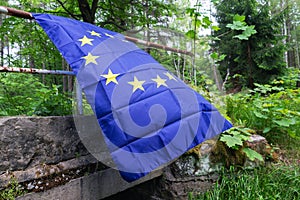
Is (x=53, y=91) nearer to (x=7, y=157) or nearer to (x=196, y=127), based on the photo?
(x=7, y=157)

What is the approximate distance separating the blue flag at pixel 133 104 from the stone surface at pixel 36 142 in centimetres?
36

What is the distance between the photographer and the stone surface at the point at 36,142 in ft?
3.92

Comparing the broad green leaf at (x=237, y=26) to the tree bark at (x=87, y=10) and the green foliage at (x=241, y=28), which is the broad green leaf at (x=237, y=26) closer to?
the green foliage at (x=241, y=28)

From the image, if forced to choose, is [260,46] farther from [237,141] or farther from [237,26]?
[237,141]

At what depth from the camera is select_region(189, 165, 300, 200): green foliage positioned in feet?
5.76

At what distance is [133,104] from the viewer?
1.19 m

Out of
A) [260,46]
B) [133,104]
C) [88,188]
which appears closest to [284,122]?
[133,104]

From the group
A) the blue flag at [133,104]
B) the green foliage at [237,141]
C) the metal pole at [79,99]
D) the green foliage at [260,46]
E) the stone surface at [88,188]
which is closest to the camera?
the blue flag at [133,104]

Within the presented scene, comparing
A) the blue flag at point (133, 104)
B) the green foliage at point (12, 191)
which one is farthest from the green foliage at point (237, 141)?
the green foliage at point (12, 191)

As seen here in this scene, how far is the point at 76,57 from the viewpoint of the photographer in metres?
1.31

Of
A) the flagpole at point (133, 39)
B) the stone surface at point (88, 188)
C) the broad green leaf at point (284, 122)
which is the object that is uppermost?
the flagpole at point (133, 39)

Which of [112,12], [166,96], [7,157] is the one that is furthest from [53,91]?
[112,12]

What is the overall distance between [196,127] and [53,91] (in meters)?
1.14

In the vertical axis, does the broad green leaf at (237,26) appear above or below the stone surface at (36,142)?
above
